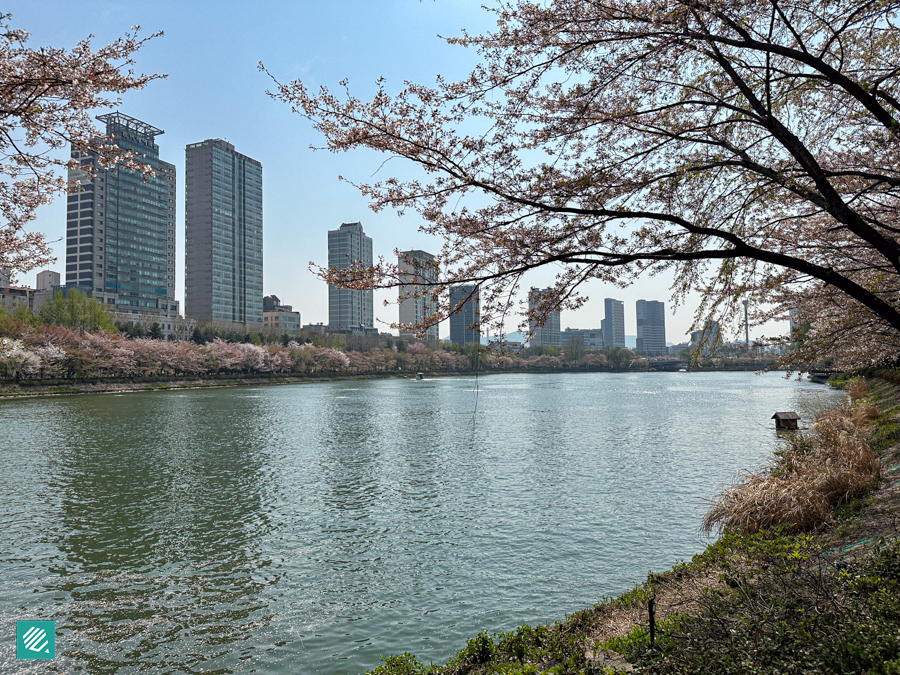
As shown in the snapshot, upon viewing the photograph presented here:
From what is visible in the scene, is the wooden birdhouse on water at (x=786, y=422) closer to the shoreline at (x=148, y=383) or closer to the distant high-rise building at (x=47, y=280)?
the shoreline at (x=148, y=383)

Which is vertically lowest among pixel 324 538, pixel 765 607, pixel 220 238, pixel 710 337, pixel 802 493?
pixel 324 538

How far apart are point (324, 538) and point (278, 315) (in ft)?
557

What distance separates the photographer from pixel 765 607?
495 centimetres

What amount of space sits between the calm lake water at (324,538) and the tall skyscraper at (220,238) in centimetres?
Result: 15095

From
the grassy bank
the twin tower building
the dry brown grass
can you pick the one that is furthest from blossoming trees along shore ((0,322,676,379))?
the twin tower building

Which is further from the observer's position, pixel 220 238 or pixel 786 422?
pixel 220 238

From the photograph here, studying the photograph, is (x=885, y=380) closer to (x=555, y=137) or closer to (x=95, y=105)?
(x=555, y=137)

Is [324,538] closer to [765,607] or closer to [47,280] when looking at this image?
[765,607]

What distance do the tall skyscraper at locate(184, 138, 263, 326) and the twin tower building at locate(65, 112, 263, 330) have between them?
1.03 feet

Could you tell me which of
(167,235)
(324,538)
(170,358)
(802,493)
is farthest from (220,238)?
(802,493)

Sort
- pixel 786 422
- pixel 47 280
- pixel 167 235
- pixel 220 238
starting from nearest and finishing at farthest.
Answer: pixel 786 422 → pixel 47 280 → pixel 167 235 → pixel 220 238

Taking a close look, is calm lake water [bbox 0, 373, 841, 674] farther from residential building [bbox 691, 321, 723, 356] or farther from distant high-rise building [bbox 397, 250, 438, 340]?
distant high-rise building [bbox 397, 250, 438, 340]

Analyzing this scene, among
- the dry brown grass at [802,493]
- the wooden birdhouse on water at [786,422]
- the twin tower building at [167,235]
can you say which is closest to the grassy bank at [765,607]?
the dry brown grass at [802,493]

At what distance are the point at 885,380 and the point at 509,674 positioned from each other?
36463mm
